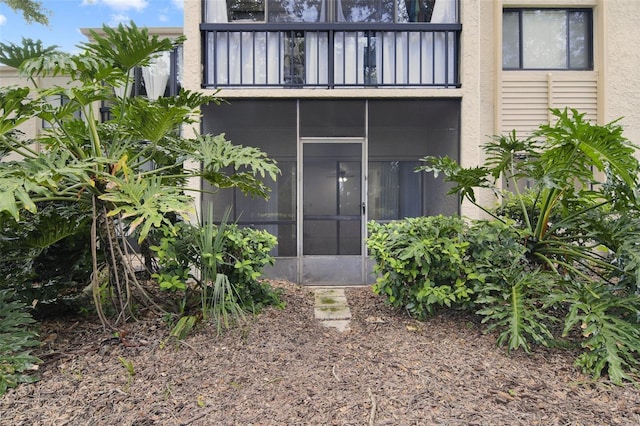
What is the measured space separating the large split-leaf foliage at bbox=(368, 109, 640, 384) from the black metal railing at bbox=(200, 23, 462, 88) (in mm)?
2530

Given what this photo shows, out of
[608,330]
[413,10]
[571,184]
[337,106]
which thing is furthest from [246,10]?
[608,330]

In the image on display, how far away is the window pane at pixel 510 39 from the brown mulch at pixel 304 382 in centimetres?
497

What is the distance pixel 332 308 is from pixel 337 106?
3.09 m

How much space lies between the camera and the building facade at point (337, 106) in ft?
18.2

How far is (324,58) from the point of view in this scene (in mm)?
5660

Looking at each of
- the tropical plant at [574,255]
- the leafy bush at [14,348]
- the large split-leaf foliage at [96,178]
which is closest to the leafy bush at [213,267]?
the large split-leaf foliage at [96,178]

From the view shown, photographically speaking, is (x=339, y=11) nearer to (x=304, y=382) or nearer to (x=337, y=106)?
(x=337, y=106)

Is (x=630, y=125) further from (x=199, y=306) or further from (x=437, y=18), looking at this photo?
(x=199, y=306)

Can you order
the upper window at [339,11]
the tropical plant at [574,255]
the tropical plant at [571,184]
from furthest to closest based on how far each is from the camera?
the upper window at [339,11] → the tropical plant at [571,184] → the tropical plant at [574,255]

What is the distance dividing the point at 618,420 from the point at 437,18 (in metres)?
5.61

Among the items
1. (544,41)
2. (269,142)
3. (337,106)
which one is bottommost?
(269,142)

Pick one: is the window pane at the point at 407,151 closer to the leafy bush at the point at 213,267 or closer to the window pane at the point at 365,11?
the window pane at the point at 365,11

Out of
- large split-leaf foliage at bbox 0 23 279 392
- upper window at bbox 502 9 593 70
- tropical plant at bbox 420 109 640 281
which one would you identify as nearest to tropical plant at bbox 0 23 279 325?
large split-leaf foliage at bbox 0 23 279 392

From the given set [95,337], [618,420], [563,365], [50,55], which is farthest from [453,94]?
[95,337]
